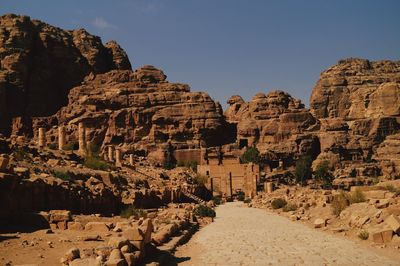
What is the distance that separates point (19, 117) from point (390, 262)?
7580 centimetres

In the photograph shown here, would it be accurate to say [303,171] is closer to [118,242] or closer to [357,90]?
[357,90]

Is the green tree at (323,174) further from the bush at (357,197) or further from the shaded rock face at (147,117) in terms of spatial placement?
the bush at (357,197)

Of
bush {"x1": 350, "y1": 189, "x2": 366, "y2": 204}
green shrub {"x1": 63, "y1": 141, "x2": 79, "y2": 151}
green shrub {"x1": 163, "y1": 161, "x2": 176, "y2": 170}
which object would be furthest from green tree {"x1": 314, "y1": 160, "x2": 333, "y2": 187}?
bush {"x1": 350, "y1": 189, "x2": 366, "y2": 204}

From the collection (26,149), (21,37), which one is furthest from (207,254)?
(21,37)

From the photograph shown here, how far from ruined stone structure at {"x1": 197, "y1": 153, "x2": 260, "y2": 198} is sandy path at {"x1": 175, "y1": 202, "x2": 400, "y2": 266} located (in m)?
37.5

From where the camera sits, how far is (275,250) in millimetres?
11992

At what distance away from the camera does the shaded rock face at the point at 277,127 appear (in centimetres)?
6266

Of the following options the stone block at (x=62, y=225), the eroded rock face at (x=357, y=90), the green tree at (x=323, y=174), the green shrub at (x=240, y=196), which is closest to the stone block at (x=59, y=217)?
the stone block at (x=62, y=225)

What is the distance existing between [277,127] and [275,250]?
55347mm

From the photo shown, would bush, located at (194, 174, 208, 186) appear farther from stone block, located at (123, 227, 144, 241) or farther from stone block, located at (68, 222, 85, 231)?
stone block, located at (123, 227, 144, 241)

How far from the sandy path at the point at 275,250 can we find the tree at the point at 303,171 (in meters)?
40.9

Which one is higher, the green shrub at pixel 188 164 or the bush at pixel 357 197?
the green shrub at pixel 188 164

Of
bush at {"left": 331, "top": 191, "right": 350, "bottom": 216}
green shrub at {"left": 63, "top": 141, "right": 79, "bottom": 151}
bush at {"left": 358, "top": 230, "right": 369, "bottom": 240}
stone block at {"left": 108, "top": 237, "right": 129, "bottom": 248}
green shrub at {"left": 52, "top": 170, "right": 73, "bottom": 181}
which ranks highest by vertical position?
green shrub at {"left": 63, "top": 141, "right": 79, "bottom": 151}

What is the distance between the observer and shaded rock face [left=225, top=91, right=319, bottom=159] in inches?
2467
